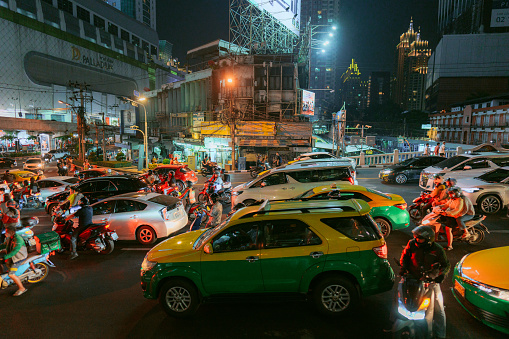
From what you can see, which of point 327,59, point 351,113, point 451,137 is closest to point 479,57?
point 451,137

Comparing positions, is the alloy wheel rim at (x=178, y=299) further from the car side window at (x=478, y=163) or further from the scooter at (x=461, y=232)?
the car side window at (x=478, y=163)

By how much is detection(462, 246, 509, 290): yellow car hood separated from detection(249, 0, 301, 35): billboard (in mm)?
39772

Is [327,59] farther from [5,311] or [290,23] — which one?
[5,311]

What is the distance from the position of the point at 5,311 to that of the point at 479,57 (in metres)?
87.8

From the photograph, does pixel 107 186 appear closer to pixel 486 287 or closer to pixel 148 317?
pixel 148 317

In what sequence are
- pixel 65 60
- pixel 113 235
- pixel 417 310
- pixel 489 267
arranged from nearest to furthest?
pixel 417 310
pixel 489 267
pixel 113 235
pixel 65 60

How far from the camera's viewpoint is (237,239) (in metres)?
5.12

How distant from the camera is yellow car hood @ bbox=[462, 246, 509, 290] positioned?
447 centimetres

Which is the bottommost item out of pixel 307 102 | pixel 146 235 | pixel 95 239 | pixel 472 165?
pixel 146 235

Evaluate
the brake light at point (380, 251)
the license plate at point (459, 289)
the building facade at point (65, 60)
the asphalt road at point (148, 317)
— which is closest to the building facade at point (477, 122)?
the license plate at point (459, 289)

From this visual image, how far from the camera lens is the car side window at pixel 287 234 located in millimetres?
4957

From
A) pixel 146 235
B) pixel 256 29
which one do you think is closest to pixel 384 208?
pixel 146 235

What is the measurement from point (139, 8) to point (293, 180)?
159 metres

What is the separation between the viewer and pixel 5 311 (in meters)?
5.59
